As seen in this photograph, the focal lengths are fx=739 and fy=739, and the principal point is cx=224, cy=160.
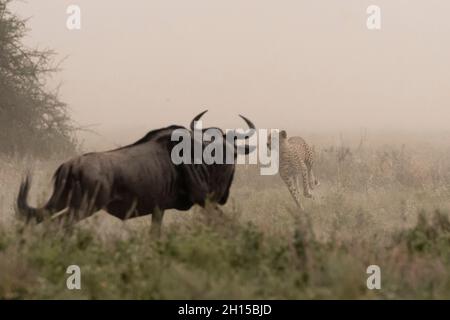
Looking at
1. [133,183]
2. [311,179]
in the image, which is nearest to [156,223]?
[133,183]

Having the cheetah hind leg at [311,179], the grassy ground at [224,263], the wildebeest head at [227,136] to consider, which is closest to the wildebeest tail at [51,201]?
the grassy ground at [224,263]

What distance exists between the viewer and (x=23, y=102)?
18719mm

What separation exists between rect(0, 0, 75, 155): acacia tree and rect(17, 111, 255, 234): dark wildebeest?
1045 centimetres

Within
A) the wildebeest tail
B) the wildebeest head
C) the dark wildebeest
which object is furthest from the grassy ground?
the wildebeest head

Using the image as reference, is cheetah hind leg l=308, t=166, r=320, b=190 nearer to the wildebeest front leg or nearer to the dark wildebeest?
the dark wildebeest

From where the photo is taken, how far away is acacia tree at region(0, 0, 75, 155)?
60.7 ft

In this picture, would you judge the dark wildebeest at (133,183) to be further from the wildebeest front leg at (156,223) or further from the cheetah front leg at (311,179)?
the cheetah front leg at (311,179)

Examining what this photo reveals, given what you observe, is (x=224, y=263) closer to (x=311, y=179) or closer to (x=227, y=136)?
(x=227, y=136)

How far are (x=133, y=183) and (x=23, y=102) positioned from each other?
11.3 m

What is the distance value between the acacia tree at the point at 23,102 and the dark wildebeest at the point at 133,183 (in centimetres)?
1045

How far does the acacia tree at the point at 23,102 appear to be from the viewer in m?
18.5

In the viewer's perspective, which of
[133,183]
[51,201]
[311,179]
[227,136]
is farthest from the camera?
[311,179]
